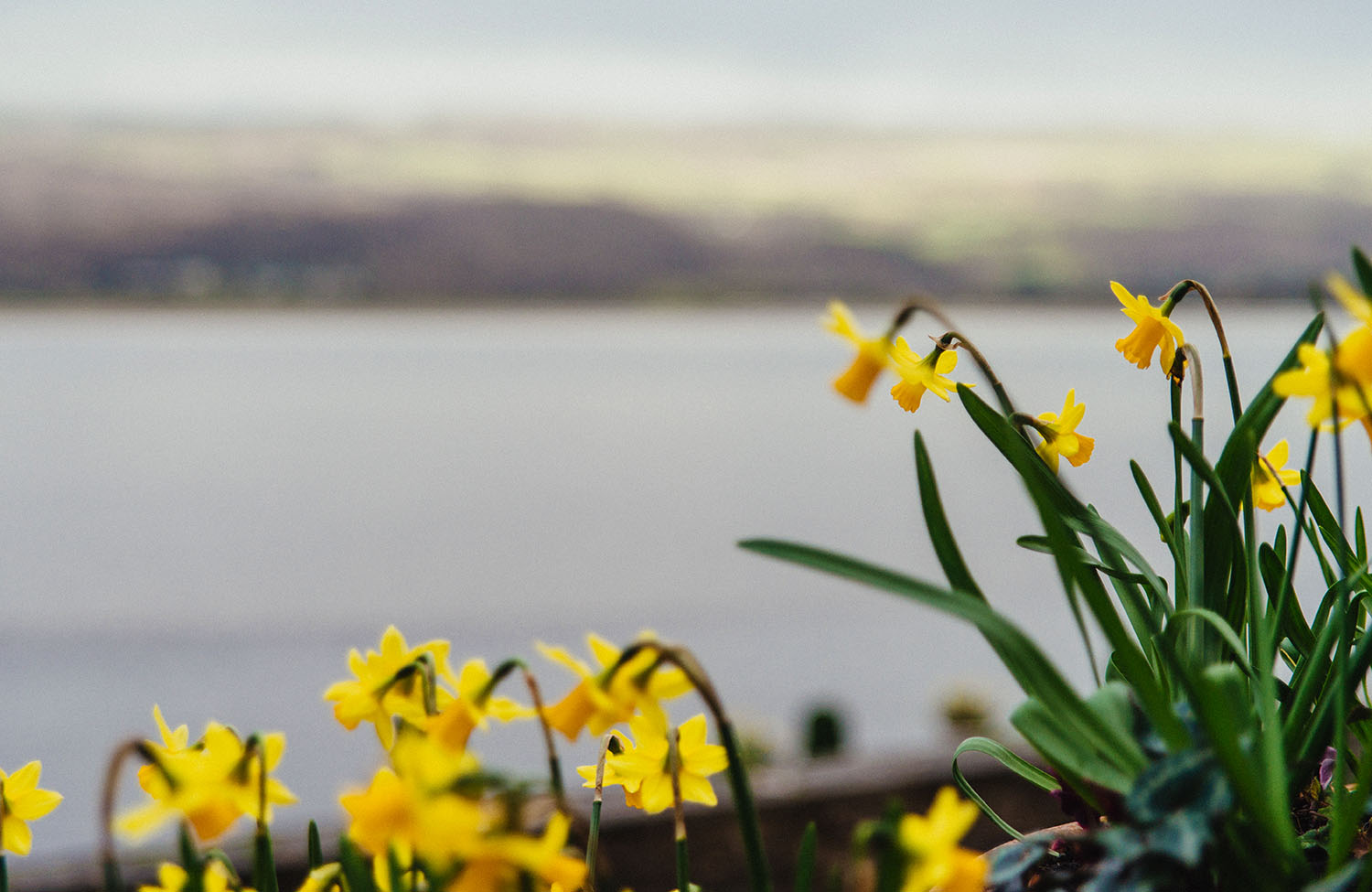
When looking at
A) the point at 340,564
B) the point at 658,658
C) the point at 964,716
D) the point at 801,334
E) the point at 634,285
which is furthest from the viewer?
the point at 801,334

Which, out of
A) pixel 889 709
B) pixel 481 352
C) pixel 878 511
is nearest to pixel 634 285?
pixel 481 352

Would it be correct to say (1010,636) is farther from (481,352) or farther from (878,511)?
(481,352)

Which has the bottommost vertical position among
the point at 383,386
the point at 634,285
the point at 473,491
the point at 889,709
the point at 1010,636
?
the point at 889,709

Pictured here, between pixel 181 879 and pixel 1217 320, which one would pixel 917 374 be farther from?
pixel 181 879

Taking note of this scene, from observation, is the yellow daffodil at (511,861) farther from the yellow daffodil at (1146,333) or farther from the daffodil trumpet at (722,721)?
the yellow daffodil at (1146,333)

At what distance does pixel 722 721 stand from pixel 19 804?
1.00 ft

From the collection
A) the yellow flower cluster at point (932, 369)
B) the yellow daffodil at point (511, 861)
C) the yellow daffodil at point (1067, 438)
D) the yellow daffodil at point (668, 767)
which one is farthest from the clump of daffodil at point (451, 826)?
the yellow daffodil at point (1067, 438)

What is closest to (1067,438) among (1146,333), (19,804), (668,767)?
(1146,333)

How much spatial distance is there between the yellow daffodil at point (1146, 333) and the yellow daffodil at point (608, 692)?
1.12ft

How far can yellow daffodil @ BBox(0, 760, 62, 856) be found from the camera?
420 mm

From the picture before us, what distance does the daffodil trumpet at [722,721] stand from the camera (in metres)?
0.33

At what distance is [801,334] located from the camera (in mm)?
32188

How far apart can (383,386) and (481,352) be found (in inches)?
254

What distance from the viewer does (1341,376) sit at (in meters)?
0.38
